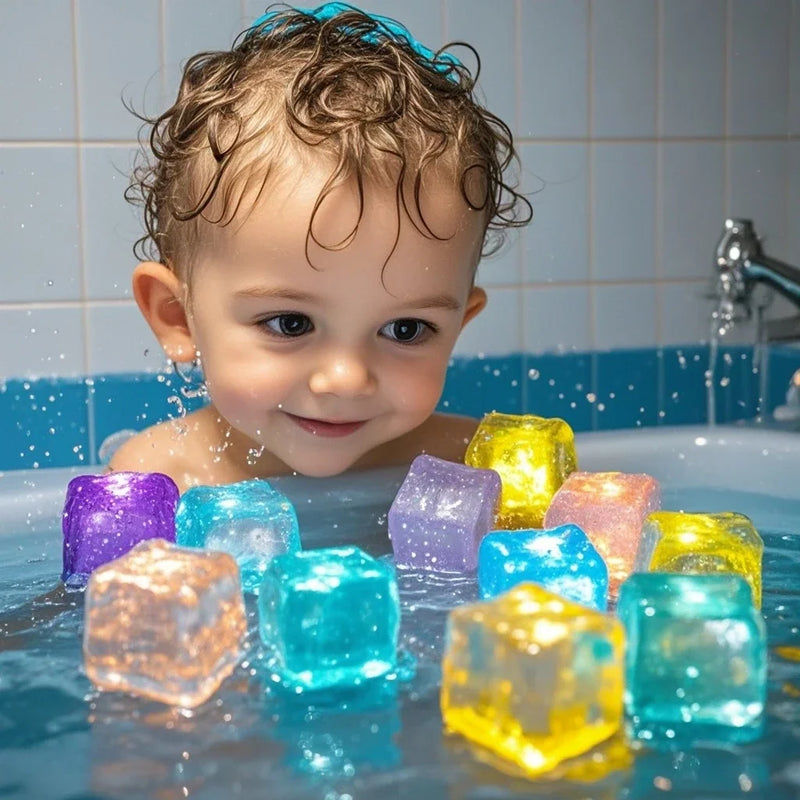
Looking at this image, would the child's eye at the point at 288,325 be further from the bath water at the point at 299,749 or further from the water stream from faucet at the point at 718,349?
the water stream from faucet at the point at 718,349

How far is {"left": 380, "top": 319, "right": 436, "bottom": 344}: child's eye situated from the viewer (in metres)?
1.47

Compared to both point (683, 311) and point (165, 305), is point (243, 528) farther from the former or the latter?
point (683, 311)

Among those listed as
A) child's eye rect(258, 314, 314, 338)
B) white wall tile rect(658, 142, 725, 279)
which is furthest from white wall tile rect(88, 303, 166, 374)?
white wall tile rect(658, 142, 725, 279)

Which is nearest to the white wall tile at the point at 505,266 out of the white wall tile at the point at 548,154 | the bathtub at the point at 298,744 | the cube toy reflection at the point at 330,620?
the white wall tile at the point at 548,154

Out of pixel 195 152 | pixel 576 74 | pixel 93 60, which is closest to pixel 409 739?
pixel 195 152

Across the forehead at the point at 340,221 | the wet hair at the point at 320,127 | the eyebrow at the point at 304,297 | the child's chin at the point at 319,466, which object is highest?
the wet hair at the point at 320,127

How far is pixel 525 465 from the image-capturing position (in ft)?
4.84

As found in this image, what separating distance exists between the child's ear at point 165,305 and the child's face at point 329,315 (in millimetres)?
68

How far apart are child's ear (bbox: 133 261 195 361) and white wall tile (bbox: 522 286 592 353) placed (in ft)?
3.36

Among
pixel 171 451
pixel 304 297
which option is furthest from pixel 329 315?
pixel 171 451

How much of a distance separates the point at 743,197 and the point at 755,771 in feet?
6.56

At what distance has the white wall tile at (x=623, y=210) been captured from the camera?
2527 millimetres

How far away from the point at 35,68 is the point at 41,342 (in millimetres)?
479

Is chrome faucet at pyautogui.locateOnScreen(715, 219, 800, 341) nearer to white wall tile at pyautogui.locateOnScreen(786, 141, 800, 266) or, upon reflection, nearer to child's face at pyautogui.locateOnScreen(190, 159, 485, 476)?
white wall tile at pyautogui.locateOnScreen(786, 141, 800, 266)
